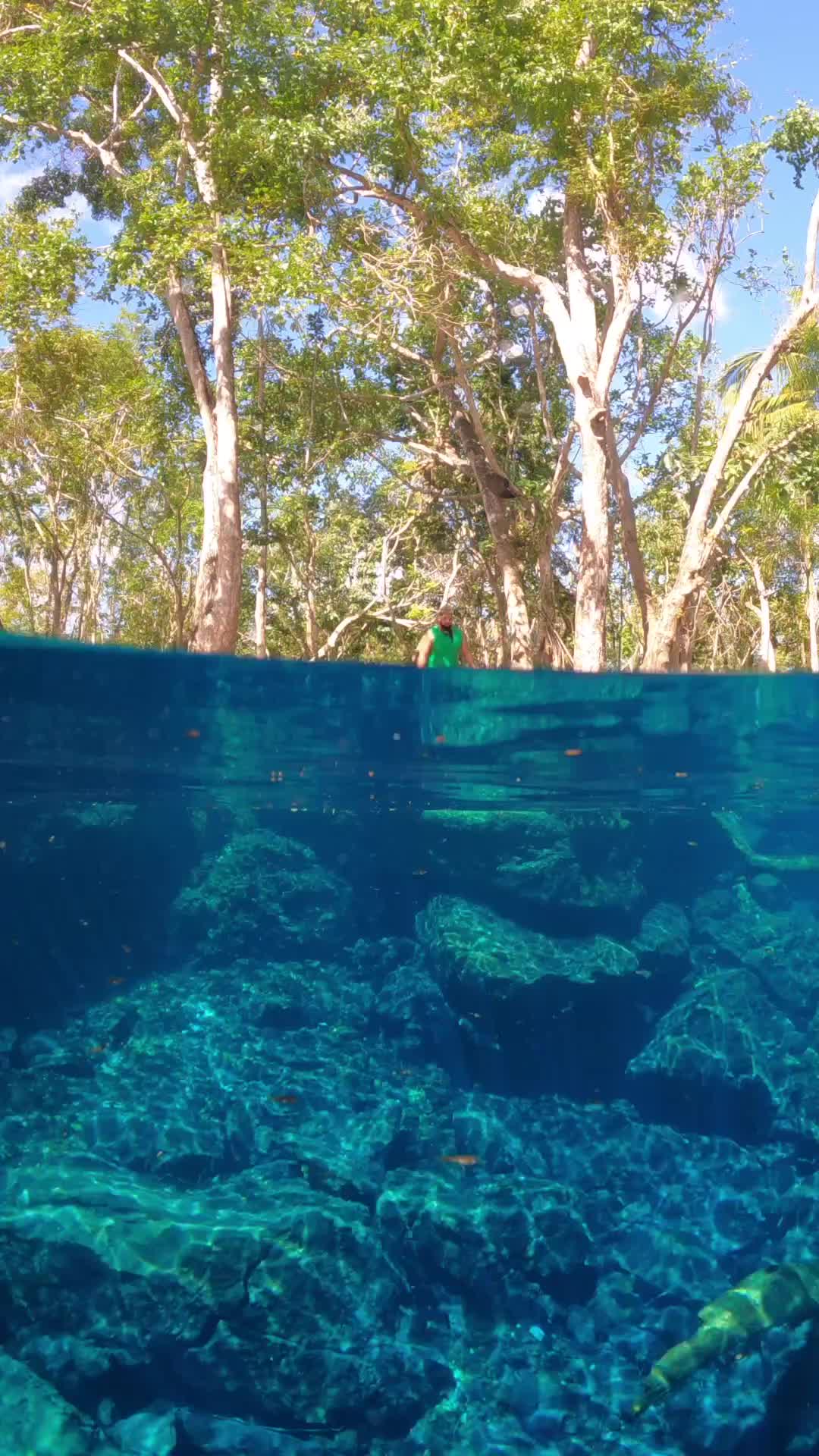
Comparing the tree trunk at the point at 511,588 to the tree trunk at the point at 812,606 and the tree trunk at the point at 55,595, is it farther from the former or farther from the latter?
the tree trunk at the point at 812,606

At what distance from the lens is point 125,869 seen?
1686cm

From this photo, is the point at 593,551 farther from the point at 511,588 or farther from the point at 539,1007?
the point at 539,1007

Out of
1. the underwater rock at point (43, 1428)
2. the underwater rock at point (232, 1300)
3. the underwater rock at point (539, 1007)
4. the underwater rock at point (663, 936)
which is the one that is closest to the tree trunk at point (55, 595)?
the underwater rock at point (663, 936)

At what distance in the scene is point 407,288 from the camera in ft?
63.3

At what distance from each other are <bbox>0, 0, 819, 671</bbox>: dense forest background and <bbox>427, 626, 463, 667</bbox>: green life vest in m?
4.79

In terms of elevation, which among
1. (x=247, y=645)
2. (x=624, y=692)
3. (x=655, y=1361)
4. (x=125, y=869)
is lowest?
(x=655, y=1361)

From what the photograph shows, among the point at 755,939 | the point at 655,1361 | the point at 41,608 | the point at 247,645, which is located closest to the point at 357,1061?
the point at 655,1361

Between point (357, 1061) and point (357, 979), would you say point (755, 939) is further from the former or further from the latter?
point (357, 1061)

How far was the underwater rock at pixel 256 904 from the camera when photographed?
16.3 metres

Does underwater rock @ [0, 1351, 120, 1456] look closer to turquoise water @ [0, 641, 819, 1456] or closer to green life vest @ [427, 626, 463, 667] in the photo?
turquoise water @ [0, 641, 819, 1456]

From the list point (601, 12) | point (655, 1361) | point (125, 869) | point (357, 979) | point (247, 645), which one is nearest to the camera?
point (655, 1361)

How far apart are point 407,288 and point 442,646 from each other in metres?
9.18

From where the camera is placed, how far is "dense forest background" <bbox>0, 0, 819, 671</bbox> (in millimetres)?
18828

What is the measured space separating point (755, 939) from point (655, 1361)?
38.7 feet
